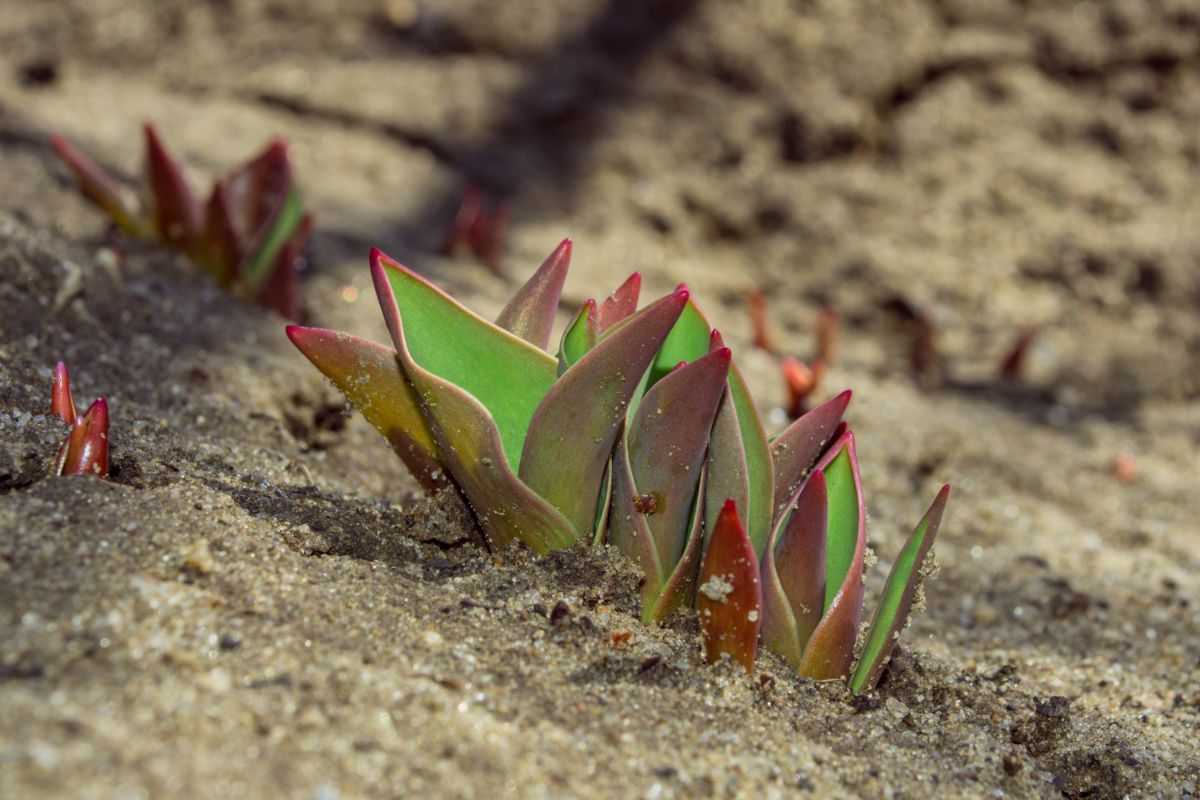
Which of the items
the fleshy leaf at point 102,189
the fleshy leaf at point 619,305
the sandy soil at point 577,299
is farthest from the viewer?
the fleshy leaf at point 102,189

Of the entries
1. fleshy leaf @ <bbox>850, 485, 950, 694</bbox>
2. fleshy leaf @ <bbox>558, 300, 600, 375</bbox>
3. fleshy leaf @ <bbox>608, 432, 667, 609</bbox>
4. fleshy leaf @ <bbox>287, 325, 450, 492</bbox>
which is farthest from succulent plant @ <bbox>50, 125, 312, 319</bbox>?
A: fleshy leaf @ <bbox>850, 485, 950, 694</bbox>

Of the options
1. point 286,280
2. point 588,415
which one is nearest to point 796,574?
point 588,415

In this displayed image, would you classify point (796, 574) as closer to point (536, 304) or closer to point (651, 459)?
point (651, 459)

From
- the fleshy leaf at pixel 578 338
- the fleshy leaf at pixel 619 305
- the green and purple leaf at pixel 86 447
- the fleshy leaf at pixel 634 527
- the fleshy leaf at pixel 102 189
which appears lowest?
the green and purple leaf at pixel 86 447

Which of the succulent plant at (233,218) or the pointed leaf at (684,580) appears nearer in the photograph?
the pointed leaf at (684,580)

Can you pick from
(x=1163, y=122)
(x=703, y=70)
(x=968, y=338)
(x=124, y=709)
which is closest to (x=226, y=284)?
(x=124, y=709)

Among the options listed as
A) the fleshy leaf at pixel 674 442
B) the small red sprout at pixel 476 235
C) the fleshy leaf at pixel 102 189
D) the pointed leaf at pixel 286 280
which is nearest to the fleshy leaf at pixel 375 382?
the fleshy leaf at pixel 674 442

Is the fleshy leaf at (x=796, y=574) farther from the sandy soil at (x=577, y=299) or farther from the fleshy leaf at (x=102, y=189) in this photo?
the fleshy leaf at (x=102, y=189)
